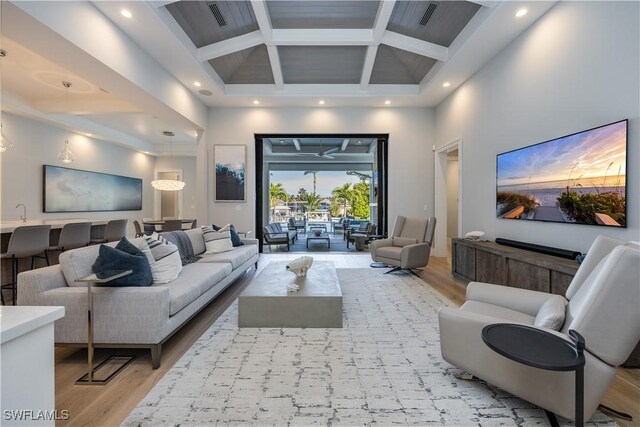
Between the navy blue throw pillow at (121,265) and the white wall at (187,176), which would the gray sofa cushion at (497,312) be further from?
the white wall at (187,176)

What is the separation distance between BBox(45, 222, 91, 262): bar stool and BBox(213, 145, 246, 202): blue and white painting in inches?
105

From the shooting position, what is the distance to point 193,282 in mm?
2910

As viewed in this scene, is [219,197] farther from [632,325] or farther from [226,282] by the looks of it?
[632,325]

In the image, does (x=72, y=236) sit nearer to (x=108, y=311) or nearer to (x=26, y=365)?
(x=108, y=311)

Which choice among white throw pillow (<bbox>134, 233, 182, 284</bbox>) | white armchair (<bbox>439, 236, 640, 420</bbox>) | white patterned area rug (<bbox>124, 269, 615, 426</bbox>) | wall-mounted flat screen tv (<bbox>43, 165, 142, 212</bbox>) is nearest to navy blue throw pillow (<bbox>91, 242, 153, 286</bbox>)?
white throw pillow (<bbox>134, 233, 182, 284</bbox>)

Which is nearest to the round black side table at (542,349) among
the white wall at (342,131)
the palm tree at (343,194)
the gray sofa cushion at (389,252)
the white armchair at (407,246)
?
the white armchair at (407,246)

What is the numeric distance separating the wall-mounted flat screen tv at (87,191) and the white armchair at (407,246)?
23.8 ft

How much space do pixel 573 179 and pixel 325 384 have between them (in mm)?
3239

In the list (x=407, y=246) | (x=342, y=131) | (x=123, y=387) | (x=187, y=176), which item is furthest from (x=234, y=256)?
(x=187, y=176)

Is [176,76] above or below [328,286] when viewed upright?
above

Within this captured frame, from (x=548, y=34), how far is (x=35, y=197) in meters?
9.48

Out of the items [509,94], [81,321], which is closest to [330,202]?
[509,94]

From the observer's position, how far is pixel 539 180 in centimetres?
356

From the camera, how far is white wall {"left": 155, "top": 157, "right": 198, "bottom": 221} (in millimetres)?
10531
